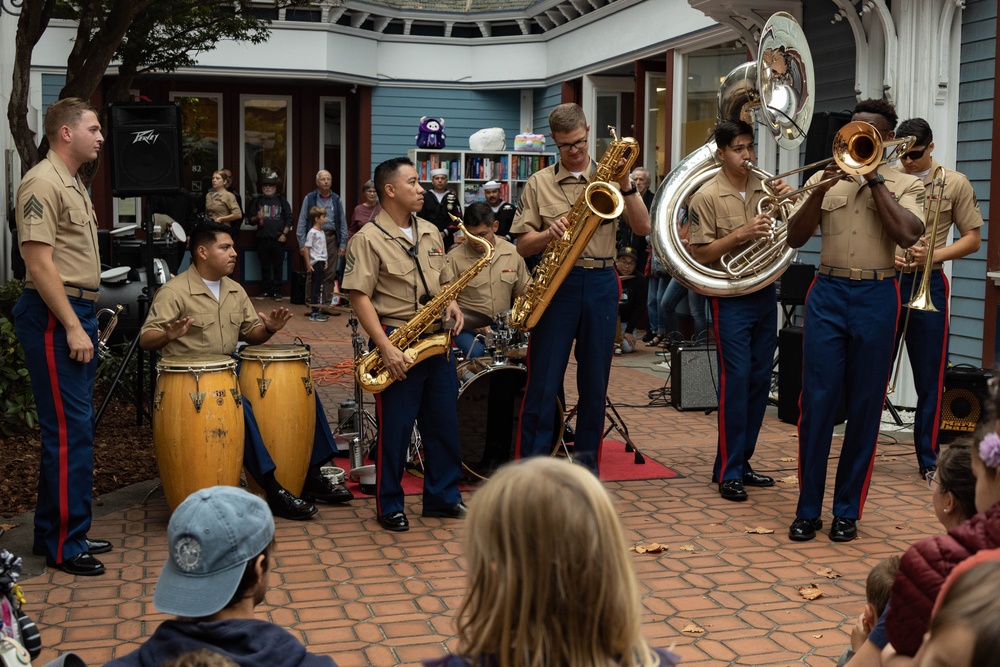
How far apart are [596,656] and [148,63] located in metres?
15.8

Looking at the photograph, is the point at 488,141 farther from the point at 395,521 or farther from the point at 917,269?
the point at 395,521

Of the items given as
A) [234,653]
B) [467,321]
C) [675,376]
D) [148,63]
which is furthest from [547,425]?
[148,63]

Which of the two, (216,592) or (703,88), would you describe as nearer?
(216,592)

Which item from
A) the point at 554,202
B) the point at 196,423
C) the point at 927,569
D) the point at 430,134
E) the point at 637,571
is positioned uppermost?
the point at 430,134

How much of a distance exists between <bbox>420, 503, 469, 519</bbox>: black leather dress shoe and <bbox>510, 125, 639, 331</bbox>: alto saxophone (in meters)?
1.07

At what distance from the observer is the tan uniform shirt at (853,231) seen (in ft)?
18.7

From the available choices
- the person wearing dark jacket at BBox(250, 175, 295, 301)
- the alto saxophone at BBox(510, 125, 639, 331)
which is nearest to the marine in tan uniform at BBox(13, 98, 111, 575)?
the alto saxophone at BBox(510, 125, 639, 331)

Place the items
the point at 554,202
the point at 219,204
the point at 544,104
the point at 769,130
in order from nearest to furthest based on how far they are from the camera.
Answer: the point at 554,202 → the point at 769,130 → the point at 219,204 → the point at 544,104

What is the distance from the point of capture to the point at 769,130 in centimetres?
698

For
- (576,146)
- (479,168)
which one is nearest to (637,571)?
(576,146)

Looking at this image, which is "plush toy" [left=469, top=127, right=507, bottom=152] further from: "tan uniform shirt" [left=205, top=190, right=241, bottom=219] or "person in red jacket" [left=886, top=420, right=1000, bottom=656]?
"person in red jacket" [left=886, top=420, right=1000, bottom=656]

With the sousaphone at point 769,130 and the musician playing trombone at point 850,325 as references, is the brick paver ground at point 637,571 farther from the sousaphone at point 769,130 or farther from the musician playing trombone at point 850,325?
the sousaphone at point 769,130

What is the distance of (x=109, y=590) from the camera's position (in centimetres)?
512

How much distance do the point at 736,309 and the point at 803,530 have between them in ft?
4.81
